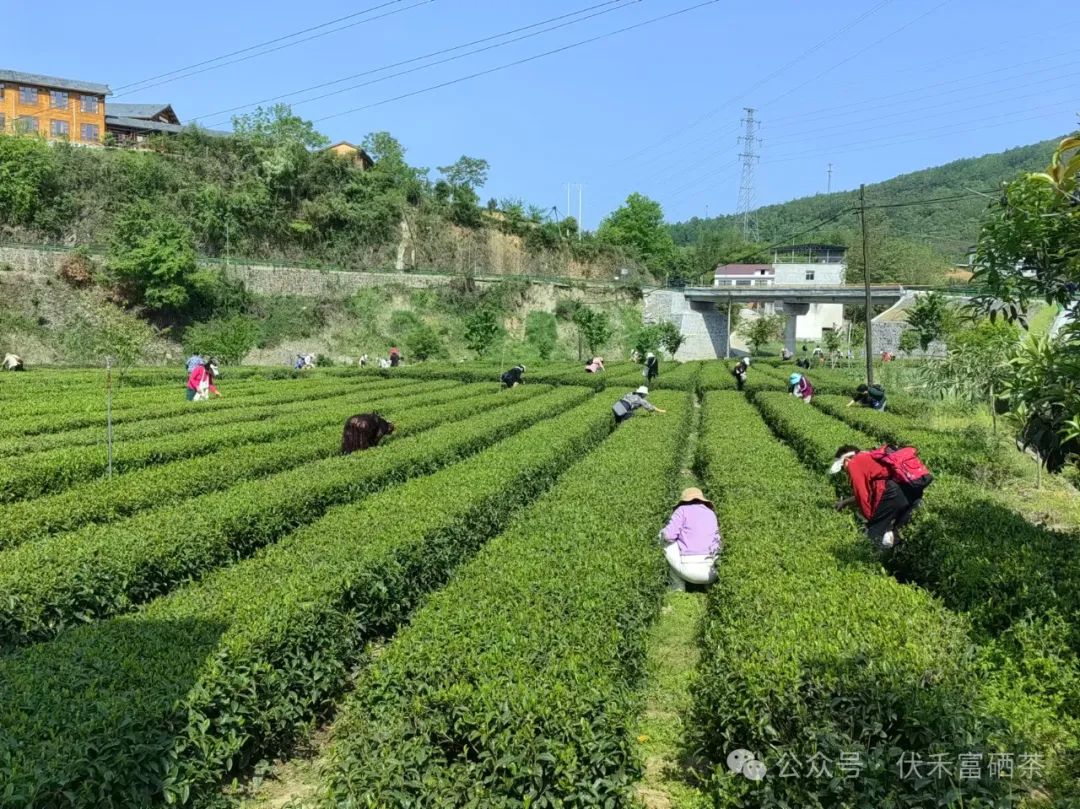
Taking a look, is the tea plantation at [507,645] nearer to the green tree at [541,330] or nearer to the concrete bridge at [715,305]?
the green tree at [541,330]

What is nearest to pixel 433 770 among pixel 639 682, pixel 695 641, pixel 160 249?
pixel 639 682

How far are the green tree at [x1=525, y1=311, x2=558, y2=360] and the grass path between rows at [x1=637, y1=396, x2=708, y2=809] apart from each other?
5033 cm

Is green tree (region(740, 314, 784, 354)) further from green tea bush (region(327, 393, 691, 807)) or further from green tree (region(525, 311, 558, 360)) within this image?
green tea bush (region(327, 393, 691, 807))

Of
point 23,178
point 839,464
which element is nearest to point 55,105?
point 23,178

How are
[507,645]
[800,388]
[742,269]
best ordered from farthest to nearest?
[742,269]
[800,388]
[507,645]

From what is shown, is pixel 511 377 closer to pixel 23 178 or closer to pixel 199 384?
pixel 199 384

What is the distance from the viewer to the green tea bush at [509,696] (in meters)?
3.88

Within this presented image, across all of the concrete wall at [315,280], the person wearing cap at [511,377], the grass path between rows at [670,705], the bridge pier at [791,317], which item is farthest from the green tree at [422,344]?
the grass path between rows at [670,705]

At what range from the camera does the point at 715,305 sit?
229 ft

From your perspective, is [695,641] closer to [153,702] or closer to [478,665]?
[478,665]

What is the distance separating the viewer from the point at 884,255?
3588 inches

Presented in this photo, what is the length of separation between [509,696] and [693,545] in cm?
434

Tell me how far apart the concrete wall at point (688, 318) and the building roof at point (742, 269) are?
2330 centimetres

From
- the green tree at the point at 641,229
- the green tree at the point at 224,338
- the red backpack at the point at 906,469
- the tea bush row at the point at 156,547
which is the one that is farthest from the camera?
the green tree at the point at 641,229
